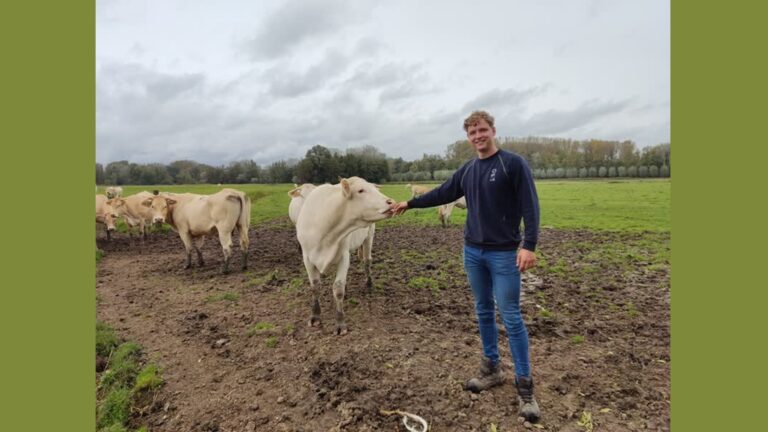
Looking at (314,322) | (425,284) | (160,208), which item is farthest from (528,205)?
(160,208)

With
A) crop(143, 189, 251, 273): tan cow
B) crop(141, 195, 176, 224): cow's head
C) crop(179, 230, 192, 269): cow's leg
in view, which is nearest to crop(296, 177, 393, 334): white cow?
crop(143, 189, 251, 273): tan cow

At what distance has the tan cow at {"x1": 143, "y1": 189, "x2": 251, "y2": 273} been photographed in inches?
404

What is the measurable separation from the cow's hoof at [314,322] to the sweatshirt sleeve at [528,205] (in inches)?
152

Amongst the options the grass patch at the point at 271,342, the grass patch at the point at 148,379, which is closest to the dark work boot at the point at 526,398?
the grass patch at the point at 271,342

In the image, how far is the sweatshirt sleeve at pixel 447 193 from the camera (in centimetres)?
418

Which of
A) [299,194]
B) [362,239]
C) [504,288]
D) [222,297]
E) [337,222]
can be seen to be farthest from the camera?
[299,194]

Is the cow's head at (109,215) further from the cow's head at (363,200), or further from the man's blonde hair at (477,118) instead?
the man's blonde hair at (477,118)

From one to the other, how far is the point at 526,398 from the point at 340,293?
3166mm

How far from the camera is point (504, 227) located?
11.6 feet

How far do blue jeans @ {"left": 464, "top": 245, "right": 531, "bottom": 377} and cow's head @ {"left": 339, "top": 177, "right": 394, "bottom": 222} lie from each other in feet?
5.39

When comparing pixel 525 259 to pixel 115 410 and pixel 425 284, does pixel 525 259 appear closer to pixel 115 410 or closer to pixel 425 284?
pixel 115 410

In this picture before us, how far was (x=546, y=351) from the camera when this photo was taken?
492 cm

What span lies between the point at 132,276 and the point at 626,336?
11.7 meters

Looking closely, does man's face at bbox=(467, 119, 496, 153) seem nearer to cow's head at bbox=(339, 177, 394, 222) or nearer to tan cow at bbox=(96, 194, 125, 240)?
cow's head at bbox=(339, 177, 394, 222)
